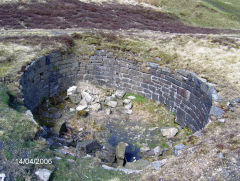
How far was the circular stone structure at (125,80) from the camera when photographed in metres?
10.3

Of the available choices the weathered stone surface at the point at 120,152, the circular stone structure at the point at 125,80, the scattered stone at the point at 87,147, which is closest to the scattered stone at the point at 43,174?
the scattered stone at the point at 87,147

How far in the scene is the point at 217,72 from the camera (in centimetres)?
1091

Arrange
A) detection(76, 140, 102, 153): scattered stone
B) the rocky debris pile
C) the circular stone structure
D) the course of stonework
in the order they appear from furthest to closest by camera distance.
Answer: the rocky debris pile
the circular stone structure
the course of stonework
detection(76, 140, 102, 153): scattered stone

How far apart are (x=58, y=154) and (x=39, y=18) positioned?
658 inches

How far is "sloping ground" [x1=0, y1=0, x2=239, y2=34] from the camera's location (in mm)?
19609

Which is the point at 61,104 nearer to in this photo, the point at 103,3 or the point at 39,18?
the point at 39,18

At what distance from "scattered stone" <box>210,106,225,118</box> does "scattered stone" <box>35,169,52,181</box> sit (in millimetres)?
5321

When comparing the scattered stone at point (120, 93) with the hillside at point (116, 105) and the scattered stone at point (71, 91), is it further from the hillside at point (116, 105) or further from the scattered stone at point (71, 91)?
the scattered stone at point (71, 91)

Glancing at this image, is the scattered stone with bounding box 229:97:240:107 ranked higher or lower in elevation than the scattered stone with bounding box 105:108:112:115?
higher

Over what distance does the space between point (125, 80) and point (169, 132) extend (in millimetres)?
4019

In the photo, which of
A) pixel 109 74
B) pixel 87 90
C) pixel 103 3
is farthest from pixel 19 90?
pixel 103 3

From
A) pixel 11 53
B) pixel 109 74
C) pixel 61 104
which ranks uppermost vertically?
pixel 11 53

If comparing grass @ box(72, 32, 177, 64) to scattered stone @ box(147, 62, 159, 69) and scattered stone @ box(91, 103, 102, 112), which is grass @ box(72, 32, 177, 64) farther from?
scattered stone @ box(91, 103, 102, 112)

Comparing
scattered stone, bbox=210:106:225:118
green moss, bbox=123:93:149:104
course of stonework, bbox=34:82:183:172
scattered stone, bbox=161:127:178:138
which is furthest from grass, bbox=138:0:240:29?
scattered stone, bbox=210:106:225:118
